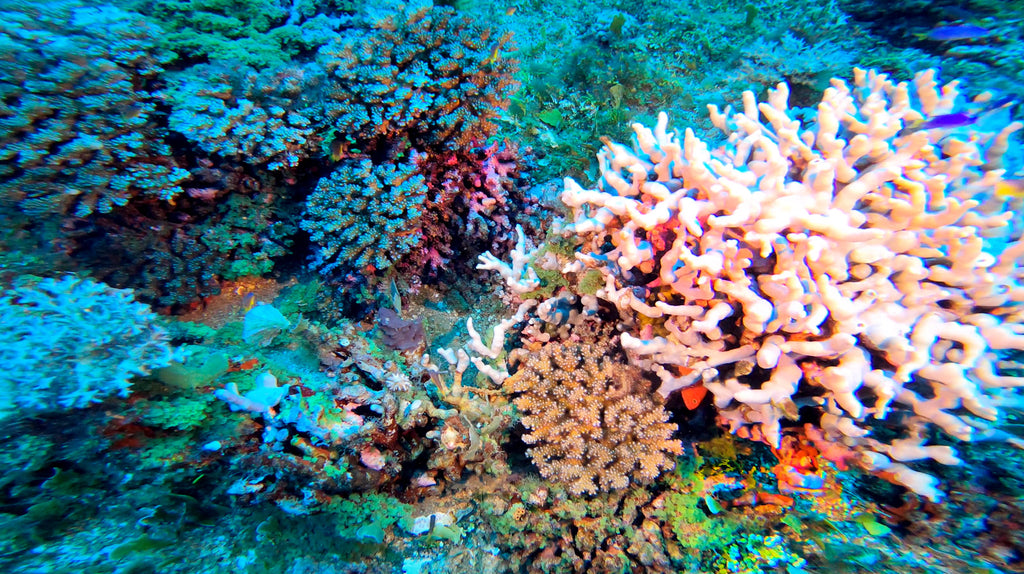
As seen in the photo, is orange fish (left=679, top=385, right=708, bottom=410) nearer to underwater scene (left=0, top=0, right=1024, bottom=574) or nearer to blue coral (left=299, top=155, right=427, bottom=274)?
underwater scene (left=0, top=0, right=1024, bottom=574)

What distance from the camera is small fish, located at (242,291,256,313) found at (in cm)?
373

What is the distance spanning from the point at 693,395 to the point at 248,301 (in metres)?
3.96

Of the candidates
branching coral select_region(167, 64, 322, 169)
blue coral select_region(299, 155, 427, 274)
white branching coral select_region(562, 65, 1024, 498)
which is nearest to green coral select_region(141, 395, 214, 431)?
blue coral select_region(299, 155, 427, 274)

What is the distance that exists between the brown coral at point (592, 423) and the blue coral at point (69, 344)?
2.27 m

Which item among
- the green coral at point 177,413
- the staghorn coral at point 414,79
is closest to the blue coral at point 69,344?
the green coral at point 177,413

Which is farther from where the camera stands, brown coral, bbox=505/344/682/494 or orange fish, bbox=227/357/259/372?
orange fish, bbox=227/357/259/372

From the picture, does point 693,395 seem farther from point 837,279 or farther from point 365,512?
point 365,512

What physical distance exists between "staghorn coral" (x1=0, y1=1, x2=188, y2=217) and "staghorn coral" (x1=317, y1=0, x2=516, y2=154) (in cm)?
138

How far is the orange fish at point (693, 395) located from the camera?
2.53m

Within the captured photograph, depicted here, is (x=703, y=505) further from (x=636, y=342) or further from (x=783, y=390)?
(x=636, y=342)

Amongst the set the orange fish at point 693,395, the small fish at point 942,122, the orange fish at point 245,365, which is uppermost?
Answer: the small fish at point 942,122

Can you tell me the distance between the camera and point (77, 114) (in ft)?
9.44

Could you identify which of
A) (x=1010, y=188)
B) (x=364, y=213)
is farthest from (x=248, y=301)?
(x=1010, y=188)

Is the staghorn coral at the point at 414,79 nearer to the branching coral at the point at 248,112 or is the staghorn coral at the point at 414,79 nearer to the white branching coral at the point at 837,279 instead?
the branching coral at the point at 248,112
